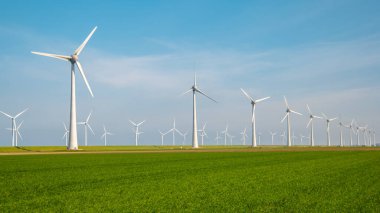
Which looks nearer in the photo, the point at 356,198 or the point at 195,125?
the point at 356,198

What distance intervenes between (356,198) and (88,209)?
932 centimetres

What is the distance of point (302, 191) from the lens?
56.4 feet

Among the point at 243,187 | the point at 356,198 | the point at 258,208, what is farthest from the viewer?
the point at 243,187

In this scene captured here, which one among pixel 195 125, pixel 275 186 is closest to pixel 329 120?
pixel 195 125

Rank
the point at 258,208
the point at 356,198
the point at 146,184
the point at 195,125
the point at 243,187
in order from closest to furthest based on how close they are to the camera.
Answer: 1. the point at 258,208
2. the point at 356,198
3. the point at 243,187
4. the point at 146,184
5. the point at 195,125

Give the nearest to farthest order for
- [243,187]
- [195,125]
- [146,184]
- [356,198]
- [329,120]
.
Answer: [356,198] < [243,187] < [146,184] < [195,125] < [329,120]

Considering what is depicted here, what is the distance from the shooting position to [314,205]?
1362 centimetres

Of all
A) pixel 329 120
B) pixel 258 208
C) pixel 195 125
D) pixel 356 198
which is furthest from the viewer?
pixel 329 120

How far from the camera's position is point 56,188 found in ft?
62.0

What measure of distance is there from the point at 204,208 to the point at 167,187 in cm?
609

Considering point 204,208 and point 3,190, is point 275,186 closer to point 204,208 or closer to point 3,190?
point 204,208

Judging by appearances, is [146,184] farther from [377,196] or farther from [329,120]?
[329,120]

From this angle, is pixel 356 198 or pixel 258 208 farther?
pixel 356 198

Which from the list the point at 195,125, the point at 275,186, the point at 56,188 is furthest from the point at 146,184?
the point at 195,125
